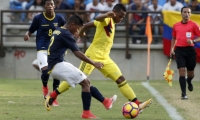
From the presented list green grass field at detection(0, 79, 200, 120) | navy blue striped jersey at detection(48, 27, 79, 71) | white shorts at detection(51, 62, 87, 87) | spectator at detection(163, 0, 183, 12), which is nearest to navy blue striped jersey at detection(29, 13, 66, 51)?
green grass field at detection(0, 79, 200, 120)

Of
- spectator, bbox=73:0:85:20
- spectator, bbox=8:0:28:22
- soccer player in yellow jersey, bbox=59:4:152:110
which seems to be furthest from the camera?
spectator, bbox=8:0:28:22

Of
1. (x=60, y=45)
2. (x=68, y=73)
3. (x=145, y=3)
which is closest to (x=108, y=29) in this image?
(x=60, y=45)

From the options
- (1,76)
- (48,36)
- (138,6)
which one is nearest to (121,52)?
(138,6)

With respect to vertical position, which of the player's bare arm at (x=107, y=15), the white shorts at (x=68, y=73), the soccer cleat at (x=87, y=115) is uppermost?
the player's bare arm at (x=107, y=15)

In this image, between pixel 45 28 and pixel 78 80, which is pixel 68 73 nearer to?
pixel 78 80

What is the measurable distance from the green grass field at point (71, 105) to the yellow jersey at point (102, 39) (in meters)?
1.08

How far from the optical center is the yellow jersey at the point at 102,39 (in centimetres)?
1173

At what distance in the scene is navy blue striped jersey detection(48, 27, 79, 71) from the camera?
10430mm

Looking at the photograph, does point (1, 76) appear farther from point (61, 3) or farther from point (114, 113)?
point (114, 113)

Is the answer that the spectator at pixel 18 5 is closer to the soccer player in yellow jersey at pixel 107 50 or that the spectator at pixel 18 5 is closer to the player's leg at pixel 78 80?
the soccer player in yellow jersey at pixel 107 50

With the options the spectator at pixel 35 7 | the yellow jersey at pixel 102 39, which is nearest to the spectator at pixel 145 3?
the spectator at pixel 35 7

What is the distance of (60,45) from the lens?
10.6m

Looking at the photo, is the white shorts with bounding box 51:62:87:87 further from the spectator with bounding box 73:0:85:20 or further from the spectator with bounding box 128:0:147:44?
the spectator with bounding box 73:0:85:20

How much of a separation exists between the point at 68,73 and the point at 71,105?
2364mm
